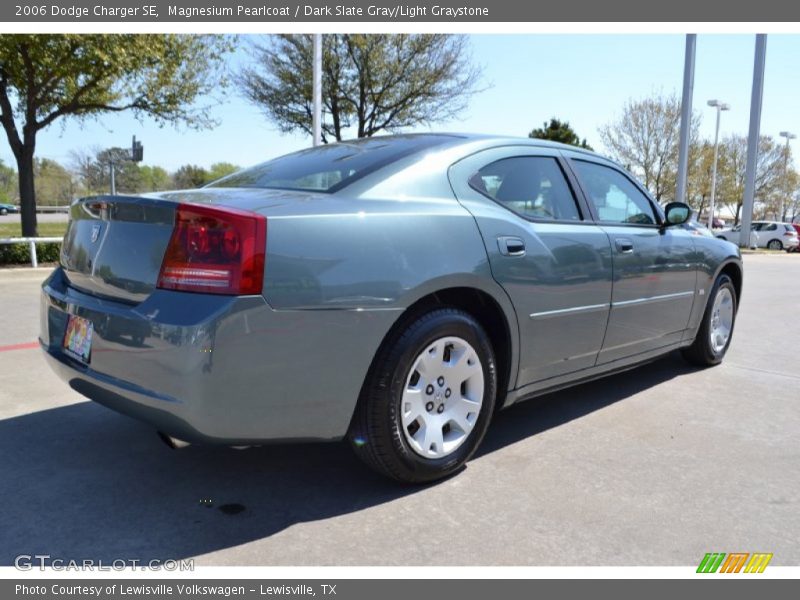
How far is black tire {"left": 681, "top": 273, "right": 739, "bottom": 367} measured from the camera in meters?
5.09

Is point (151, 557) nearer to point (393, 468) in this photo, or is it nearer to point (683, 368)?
point (393, 468)

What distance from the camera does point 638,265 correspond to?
4.00 metres

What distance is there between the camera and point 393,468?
2.79 metres

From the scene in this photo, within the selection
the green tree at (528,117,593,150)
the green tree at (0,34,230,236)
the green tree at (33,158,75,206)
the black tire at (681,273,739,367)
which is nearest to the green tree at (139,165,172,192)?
the green tree at (33,158,75,206)

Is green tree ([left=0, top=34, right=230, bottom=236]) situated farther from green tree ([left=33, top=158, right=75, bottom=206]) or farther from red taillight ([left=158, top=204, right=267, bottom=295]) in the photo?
green tree ([left=33, top=158, right=75, bottom=206])

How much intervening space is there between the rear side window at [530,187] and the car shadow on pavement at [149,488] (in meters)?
1.24

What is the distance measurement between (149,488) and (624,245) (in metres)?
2.86

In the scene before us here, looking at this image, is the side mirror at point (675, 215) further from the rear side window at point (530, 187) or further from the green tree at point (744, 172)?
the green tree at point (744, 172)

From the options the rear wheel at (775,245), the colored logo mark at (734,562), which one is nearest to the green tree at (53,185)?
the rear wheel at (775,245)

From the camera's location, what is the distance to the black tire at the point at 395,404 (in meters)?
2.68

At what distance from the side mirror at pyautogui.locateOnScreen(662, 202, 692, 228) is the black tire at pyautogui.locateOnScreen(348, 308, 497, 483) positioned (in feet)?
7.35

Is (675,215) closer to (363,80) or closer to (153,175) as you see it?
(363,80)

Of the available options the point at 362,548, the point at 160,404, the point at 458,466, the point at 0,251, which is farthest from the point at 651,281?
the point at 0,251

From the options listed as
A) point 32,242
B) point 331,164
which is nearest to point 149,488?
point 331,164
